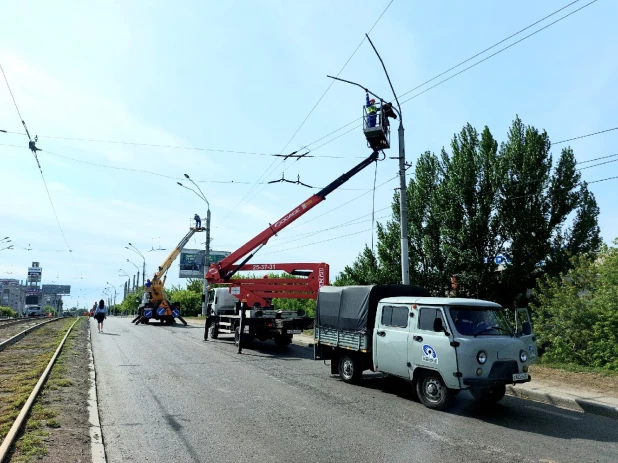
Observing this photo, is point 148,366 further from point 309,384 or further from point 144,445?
point 144,445

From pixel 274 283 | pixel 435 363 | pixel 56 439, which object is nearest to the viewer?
pixel 56 439

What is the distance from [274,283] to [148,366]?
6.33 meters

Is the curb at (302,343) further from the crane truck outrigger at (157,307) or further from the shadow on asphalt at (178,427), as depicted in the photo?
the crane truck outrigger at (157,307)

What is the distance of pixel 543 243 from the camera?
20.3 metres

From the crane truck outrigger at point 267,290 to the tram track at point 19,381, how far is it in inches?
236

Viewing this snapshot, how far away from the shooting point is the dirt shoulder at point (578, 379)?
9758 mm

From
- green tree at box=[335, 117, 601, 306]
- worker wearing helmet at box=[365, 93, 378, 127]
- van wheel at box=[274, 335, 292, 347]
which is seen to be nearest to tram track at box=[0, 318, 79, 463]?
van wheel at box=[274, 335, 292, 347]

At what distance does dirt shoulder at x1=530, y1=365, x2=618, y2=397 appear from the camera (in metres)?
9.76

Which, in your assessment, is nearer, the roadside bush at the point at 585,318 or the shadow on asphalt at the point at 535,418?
the shadow on asphalt at the point at 535,418

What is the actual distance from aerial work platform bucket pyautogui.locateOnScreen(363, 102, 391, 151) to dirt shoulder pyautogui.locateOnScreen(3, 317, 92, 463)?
11.3 metres

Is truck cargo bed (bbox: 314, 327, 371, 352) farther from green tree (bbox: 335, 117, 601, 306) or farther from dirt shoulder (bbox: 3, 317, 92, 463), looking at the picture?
green tree (bbox: 335, 117, 601, 306)

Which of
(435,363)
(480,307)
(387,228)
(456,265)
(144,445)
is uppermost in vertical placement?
(387,228)

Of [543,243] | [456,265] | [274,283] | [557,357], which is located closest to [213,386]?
[274,283]

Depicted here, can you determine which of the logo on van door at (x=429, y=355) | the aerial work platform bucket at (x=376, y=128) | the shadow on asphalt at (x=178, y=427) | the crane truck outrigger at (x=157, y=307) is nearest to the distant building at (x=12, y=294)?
the crane truck outrigger at (x=157, y=307)
